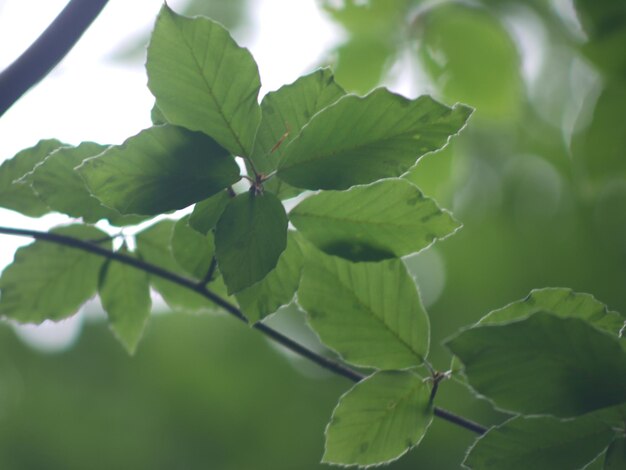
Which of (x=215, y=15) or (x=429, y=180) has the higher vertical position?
(x=215, y=15)

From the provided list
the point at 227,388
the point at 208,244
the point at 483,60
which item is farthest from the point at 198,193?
the point at 227,388

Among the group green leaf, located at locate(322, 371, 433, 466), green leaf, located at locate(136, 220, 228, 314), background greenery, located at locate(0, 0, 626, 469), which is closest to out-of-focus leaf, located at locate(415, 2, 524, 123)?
green leaf, located at locate(136, 220, 228, 314)

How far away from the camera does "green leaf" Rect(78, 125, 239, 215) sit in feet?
1.56

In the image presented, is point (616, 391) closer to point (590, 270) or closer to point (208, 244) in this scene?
point (208, 244)

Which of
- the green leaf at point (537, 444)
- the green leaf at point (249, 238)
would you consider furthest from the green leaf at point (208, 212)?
the green leaf at point (537, 444)

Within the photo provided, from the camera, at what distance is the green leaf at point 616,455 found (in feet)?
1.63

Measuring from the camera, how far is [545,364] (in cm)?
43

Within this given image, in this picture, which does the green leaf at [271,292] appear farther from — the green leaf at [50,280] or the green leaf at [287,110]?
the green leaf at [50,280]

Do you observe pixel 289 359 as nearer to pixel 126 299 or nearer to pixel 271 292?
pixel 126 299

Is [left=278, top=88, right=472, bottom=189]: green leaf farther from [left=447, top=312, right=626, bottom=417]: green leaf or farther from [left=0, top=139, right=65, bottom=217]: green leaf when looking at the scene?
[left=0, top=139, right=65, bottom=217]: green leaf

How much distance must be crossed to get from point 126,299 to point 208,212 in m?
0.24

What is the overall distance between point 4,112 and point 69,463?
5722 mm

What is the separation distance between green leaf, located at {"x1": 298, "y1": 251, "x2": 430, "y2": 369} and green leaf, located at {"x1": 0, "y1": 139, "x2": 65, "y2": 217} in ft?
0.79

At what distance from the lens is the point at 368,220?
546 mm
